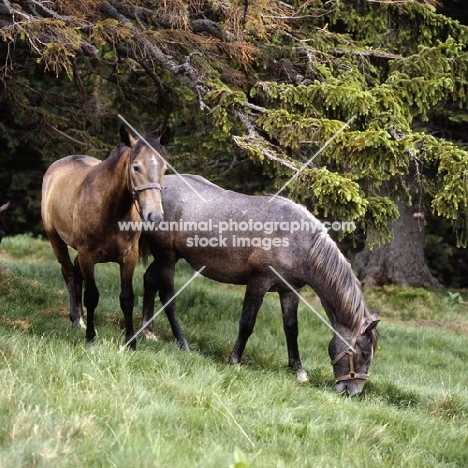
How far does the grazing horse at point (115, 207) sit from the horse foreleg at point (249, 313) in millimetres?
1152

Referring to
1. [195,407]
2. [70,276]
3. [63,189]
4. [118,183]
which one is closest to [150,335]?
[70,276]

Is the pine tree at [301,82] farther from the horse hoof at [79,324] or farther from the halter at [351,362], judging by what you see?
the horse hoof at [79,324]

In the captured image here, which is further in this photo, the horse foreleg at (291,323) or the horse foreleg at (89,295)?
the horse foreleg at (291,323)

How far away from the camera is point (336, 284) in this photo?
6727 millimetres

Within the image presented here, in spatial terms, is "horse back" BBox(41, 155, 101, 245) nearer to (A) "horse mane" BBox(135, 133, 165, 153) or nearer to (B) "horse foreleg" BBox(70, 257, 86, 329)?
(B) "horse foreleg" BBox(70, 257, 86, 329)

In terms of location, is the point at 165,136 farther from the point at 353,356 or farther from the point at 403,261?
the point at 403,261

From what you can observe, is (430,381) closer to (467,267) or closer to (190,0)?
(190,0)

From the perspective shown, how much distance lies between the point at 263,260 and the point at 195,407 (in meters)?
2.52

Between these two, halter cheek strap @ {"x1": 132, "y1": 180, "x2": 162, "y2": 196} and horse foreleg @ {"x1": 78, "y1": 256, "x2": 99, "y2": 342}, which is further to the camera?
horse foreleg @ {"x1": 78, "y1": 256, "x2": 99, "y2": 342}

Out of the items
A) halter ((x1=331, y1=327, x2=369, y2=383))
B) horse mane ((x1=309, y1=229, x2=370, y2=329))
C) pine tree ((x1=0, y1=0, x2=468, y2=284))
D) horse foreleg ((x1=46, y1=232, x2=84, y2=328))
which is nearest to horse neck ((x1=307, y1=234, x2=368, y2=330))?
horse mane ((x1=309, y1=229, x2=370, y2=329))

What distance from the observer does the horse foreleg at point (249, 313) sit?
7.19m

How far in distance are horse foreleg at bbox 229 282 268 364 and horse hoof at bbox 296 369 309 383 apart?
657 mm

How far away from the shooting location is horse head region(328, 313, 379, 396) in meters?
6.60

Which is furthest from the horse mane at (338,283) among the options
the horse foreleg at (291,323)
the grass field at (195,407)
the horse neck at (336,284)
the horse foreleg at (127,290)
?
the horse foreleg at (127,290)
